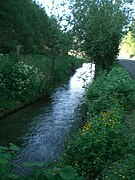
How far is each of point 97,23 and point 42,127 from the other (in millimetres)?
8202

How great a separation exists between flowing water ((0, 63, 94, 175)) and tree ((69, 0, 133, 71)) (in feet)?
11.8

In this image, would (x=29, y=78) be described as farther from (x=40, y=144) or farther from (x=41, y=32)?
(x=41, y=32)

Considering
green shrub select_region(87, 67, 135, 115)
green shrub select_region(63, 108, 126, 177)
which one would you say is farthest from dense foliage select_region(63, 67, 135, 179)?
green shrub select_region(87, 67, 135, 115)

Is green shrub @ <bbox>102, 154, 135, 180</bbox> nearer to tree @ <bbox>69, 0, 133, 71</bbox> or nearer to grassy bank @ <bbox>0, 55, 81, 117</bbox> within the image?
grassy bank @ <bbox>0, 55, 81, 117</bbox>

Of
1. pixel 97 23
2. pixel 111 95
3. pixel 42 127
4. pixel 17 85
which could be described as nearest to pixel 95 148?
pixel 111 95

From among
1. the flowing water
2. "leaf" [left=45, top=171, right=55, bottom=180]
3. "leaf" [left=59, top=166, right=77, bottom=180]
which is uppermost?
"leaf" [left=59, top=166, right=77, bottom=180]

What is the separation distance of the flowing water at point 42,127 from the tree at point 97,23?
141 inches

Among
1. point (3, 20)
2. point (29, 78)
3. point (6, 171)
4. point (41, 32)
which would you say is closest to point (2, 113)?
point (29, 78)

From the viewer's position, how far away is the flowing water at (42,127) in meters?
8.29

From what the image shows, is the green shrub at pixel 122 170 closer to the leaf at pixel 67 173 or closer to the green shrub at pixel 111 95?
the leaf at pixel 67 173

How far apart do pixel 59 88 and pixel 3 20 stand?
961 centimetres

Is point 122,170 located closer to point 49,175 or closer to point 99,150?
point 99,150

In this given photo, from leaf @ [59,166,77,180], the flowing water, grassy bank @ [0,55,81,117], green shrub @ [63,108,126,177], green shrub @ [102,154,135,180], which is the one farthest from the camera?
grassy bank @ [0,55,81,117]

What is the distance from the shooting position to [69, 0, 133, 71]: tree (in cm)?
1627
